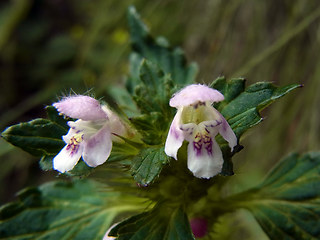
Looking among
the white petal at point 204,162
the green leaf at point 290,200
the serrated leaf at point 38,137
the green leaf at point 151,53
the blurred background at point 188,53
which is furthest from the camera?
the blurred background at point 188,53

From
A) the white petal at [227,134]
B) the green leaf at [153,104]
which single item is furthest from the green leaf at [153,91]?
the white petal at [227,134]

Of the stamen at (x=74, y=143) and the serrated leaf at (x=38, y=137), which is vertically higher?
the serrated leaf at (x=38, y=137)

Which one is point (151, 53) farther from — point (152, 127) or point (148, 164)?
point (148, 164)

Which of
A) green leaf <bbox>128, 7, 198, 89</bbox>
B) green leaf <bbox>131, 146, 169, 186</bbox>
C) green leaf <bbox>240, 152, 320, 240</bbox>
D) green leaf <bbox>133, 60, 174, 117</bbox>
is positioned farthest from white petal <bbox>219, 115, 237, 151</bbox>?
green leaf <bbox>128, 7, 198, 89</bbox>

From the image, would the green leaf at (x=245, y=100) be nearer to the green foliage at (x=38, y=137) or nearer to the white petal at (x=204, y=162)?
the white petal at (x=204, y=162)

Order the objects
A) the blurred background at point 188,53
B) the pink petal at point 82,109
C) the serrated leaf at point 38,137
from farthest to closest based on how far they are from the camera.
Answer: the blurred background at point 188,53
the serrated leaf at point 38,137
the pink petal at point 82,109

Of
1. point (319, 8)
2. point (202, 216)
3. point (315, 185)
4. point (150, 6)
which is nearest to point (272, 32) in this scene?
point (319, 8)

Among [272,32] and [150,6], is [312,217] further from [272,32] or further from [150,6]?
[150,6]

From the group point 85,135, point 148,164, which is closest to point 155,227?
point 148,164
